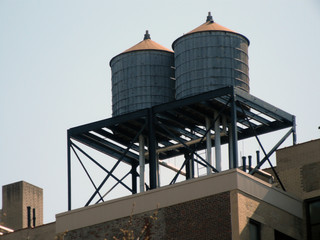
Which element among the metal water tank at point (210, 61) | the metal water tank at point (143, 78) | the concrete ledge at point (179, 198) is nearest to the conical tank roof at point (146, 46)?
the metal water tank at point (143, 78)

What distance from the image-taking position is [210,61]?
38844 millimetres

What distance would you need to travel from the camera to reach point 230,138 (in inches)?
1545

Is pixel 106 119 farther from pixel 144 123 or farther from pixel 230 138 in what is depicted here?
pixel 230 138

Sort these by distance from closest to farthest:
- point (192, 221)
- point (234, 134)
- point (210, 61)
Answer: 1. point (192, 221)
2. point (234, 134)
3. point (210, 61)

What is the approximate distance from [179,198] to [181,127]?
522cm

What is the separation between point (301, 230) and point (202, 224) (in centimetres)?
456

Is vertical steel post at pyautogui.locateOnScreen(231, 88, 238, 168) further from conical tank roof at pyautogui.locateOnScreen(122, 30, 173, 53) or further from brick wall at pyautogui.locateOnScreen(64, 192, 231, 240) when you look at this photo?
conical tank roof at pyautogui.locateOnScreen(122, 30, 173, 53)

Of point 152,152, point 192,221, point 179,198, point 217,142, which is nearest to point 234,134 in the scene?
point 217,142

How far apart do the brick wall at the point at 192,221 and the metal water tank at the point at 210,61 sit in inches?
210

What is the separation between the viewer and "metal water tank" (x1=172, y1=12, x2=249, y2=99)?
38656mm

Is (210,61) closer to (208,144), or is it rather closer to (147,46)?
(208,144)

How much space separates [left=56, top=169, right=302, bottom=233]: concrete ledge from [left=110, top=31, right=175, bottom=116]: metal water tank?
4.84 metres

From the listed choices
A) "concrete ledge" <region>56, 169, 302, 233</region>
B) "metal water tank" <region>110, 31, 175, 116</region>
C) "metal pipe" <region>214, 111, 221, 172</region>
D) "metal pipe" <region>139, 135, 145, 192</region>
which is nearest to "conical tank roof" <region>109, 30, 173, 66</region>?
"metal water tank" <region>110, 31, 175, 116</region>

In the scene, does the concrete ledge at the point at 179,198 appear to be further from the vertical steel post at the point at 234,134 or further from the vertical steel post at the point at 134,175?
the vertical steel post at the point at 134,175
